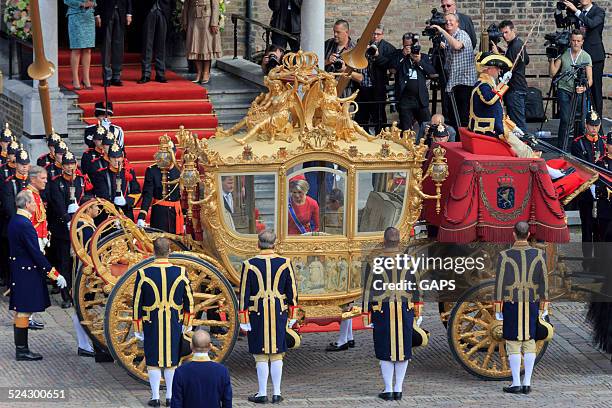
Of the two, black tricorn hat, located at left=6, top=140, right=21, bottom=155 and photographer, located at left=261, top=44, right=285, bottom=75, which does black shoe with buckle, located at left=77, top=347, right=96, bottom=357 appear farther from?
photographer, located at left=261, top=44, right=285, bottom=75

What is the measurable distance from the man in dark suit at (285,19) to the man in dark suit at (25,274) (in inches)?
343

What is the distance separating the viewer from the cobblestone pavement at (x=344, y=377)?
1670 centimetres

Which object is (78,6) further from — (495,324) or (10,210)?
(495,324)

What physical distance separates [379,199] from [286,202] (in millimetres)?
962

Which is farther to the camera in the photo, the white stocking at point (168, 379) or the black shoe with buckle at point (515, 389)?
the black shoe with buckle at point (515, 389)

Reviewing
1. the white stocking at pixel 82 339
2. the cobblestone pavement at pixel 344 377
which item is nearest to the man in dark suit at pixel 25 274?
the cobblestone pavement at pixel 344 377

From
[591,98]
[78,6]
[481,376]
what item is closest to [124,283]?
[481,376]

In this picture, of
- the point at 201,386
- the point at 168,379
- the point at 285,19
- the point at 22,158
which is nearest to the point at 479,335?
the point at 168,379

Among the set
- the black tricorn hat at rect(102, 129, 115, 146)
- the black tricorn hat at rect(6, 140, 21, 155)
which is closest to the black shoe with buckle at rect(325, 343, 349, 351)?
the black tricorn hat at rect(102, 129, 115, 146)

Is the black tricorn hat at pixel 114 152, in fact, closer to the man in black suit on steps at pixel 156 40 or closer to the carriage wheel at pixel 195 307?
the carriage wheel at pixel 195 307

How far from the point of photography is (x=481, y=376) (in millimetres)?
17406

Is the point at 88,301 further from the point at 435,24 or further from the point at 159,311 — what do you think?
the point at 435,24

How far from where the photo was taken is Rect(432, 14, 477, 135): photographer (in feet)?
78.1

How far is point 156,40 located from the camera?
25.6 meters
